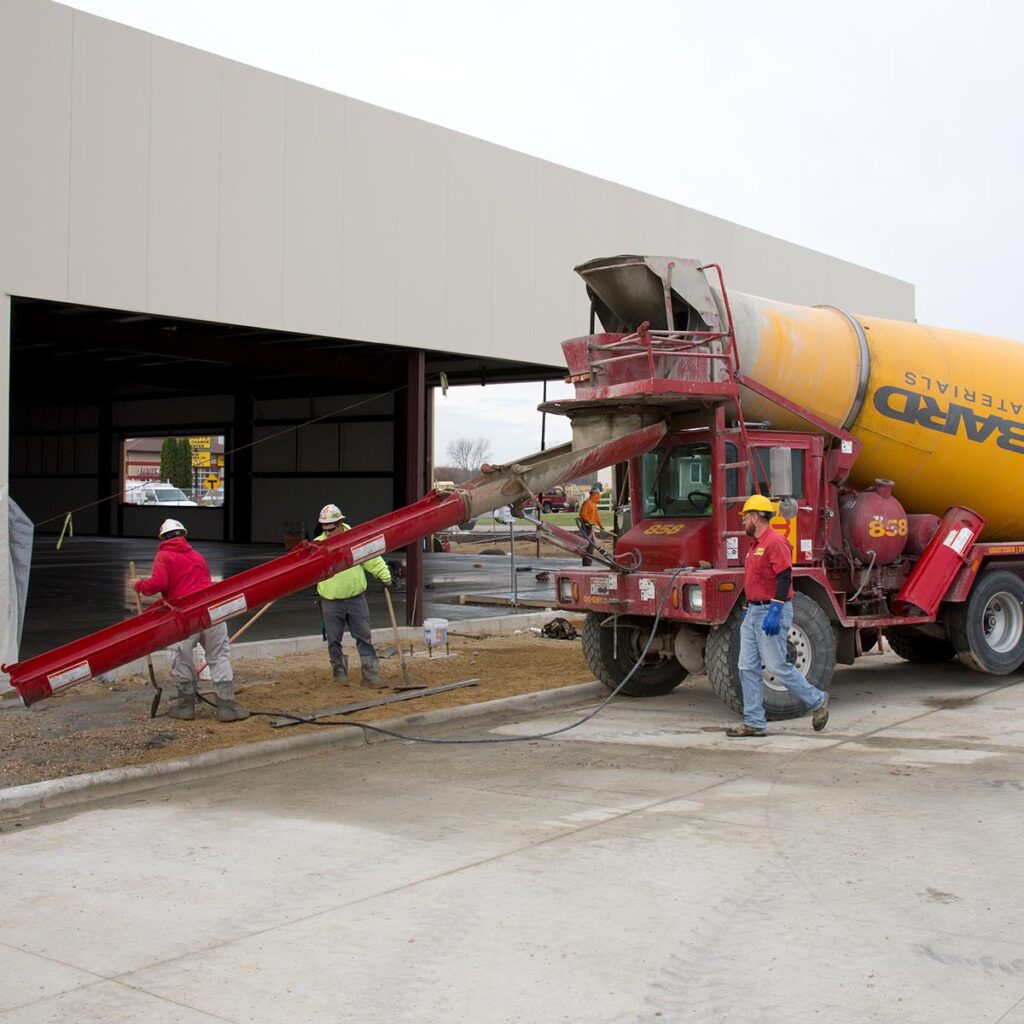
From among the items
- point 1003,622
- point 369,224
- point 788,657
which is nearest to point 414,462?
point 369,224

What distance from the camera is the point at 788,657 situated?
411 inches

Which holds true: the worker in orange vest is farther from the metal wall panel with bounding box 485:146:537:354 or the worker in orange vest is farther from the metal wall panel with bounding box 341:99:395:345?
the metal wall panel with bounding box 485:146:537:354

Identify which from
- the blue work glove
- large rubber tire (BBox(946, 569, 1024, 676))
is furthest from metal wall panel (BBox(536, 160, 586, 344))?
the blue work glove

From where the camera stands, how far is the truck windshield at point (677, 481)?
11.1 meters

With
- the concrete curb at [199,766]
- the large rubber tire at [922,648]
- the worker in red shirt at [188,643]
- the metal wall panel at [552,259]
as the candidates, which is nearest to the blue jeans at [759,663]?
the concrete curb at [199,766]

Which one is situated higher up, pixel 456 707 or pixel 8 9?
pixel 8 9

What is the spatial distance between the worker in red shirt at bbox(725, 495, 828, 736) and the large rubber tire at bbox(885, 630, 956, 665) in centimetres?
450

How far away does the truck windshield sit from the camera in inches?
437

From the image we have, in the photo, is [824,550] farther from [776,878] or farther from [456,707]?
[776,878]

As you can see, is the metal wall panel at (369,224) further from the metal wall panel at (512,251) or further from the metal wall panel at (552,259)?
the metal wall panel at (552,259)

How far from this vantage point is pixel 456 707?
435 inches

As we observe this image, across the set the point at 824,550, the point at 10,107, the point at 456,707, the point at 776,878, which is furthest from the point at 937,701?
the point at 10,107

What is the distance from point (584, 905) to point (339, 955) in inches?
47.9

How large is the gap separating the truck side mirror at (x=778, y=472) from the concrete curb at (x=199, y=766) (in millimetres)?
3158
